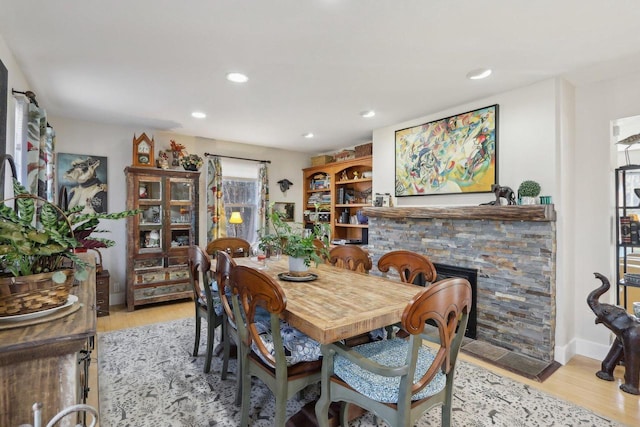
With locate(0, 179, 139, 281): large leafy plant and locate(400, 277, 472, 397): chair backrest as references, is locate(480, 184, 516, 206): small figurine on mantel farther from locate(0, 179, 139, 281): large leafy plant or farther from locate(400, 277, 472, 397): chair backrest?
locate(0, 179, 139, 281): large leafy plant

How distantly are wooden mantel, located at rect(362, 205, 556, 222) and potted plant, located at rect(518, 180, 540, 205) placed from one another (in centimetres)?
12

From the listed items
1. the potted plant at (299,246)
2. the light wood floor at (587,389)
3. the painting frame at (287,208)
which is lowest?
the light wood floor at (587,389)

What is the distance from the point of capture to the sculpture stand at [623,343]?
2.26m

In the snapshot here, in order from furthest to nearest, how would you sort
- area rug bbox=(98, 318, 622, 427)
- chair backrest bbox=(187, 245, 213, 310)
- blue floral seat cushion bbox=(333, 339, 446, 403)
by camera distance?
1. chair backrest bbox=(187, 245, 213, 310)
2. area rug bbox=(98, 318, 622, 427)
3. blue floral seat cushion bbox=(333, 339, 446, 403)

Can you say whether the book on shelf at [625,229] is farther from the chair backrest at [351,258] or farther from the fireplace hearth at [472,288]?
the chair backrest at [351,258]

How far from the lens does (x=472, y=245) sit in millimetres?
3129

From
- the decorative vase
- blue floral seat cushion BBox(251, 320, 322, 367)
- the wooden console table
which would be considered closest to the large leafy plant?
the wooden console table

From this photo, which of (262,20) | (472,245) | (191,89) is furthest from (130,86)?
(472,245)

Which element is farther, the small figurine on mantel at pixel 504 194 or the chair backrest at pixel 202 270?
the small figurine on mantel at pixel 504 194

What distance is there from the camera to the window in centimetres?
509

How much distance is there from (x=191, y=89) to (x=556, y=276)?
3.58 metres

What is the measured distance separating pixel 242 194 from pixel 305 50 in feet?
10.9

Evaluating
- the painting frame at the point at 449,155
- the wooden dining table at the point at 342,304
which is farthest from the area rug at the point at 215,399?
the painting frame at the point at 449,155

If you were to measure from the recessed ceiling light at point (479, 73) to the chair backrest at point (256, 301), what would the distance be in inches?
91.1
